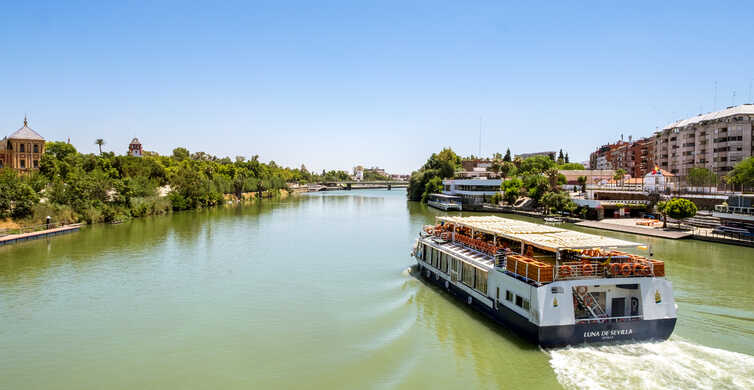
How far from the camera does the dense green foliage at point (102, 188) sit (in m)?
48.5

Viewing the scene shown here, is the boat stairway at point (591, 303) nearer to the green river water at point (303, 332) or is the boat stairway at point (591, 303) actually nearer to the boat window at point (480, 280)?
the green river water at point (303, 332)

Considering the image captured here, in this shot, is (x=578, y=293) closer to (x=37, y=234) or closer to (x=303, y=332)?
(x=303, y=332)

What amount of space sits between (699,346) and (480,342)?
8.02 m

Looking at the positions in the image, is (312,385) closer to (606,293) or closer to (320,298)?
(320,298)

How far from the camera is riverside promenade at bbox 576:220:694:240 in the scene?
43875 millimetres

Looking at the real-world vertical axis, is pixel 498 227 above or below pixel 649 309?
above

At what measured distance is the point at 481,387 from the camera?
1436 cm

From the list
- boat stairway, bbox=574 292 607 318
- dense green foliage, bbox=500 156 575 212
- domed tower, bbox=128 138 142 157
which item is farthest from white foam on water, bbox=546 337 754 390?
domed tower, bbox=128 138 142 157

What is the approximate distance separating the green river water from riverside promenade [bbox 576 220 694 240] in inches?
357

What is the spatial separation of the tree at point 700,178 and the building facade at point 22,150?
120 metres

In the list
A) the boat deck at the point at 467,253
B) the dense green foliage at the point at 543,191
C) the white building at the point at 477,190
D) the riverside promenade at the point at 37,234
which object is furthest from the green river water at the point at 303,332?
the white building at the point at 477,190

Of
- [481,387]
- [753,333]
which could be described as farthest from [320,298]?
[753,333]

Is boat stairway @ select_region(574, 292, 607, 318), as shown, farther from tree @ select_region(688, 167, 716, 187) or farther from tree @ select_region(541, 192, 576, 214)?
tree @ select_region(688, 167, 716, 187)

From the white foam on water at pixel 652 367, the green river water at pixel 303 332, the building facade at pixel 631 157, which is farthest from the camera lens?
the building facade at pixel 631 157
